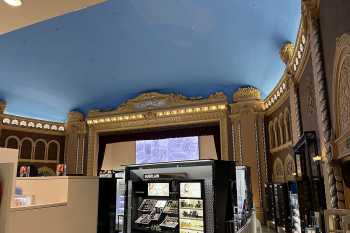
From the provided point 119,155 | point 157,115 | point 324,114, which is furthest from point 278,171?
point 119,155

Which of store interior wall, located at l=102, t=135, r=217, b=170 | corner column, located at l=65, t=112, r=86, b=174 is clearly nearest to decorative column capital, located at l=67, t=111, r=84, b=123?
corner column, located at l=65, t=112, r=86, b=174

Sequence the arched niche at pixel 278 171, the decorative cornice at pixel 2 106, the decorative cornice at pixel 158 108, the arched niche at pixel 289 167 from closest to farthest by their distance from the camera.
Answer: the arched niche at pixel 289 167 → the arched niche at pixel 278 171 → the decorative cornice at pixel 158 108 → the decorative cornice at pixel 2 106

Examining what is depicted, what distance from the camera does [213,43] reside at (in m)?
8.01

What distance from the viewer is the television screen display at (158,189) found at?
453 centimetres

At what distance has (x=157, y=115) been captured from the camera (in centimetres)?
1100

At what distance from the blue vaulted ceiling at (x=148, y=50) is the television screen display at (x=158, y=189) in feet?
13.8

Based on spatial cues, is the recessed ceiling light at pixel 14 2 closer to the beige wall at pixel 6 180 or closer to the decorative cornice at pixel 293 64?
the beige wall at pixel 6 180

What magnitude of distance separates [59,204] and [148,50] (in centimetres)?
547

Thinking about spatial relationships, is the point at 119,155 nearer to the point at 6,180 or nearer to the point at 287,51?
the point at 287,51

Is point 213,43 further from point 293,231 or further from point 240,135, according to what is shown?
point 293,231

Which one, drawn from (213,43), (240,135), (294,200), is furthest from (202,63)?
(294,200)

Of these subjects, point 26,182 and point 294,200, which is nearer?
point 26,182

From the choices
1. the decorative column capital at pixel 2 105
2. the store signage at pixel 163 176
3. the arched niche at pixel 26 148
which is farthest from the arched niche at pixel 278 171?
the decorative column capital at pixel 2 105

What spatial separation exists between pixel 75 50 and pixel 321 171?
6.81 metres
